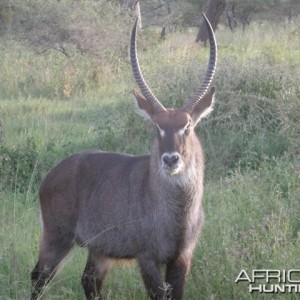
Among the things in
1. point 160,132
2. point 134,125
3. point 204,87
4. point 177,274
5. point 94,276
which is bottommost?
point 94,276

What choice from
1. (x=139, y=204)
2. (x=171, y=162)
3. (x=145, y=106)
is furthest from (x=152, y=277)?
(x=145, y=106)

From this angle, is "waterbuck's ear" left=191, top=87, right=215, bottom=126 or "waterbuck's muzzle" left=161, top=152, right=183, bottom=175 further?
"waterbuck's ear" left=191, top=87, right=215, bottom=126

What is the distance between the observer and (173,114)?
4.05 metres

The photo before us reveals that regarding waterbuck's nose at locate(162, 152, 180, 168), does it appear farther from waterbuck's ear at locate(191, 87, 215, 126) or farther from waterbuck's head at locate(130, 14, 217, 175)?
waterbuck's ear at locate(191, 87, 215, 126)

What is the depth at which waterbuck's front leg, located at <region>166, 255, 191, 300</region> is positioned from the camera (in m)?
4.04

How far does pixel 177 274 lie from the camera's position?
4066mm

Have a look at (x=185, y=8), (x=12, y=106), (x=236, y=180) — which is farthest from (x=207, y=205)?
(x=185, y=8)

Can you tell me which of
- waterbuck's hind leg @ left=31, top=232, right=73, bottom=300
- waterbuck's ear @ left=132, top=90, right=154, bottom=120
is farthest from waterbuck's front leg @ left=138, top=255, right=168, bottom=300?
waterbuck's ear @ left=132, top=90, right=154, bottom=120

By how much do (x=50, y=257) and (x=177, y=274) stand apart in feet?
2.88

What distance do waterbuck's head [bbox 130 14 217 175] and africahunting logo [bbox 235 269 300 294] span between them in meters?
0.79

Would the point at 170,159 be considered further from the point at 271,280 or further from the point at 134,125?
the point at 134,125

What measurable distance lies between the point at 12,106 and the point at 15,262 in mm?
5791

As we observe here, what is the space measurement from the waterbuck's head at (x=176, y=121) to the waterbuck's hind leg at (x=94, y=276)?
3.23 feet

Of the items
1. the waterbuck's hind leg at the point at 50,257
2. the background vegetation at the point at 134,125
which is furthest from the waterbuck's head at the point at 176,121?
the waterbuck's hind leg at the point at 50,257
